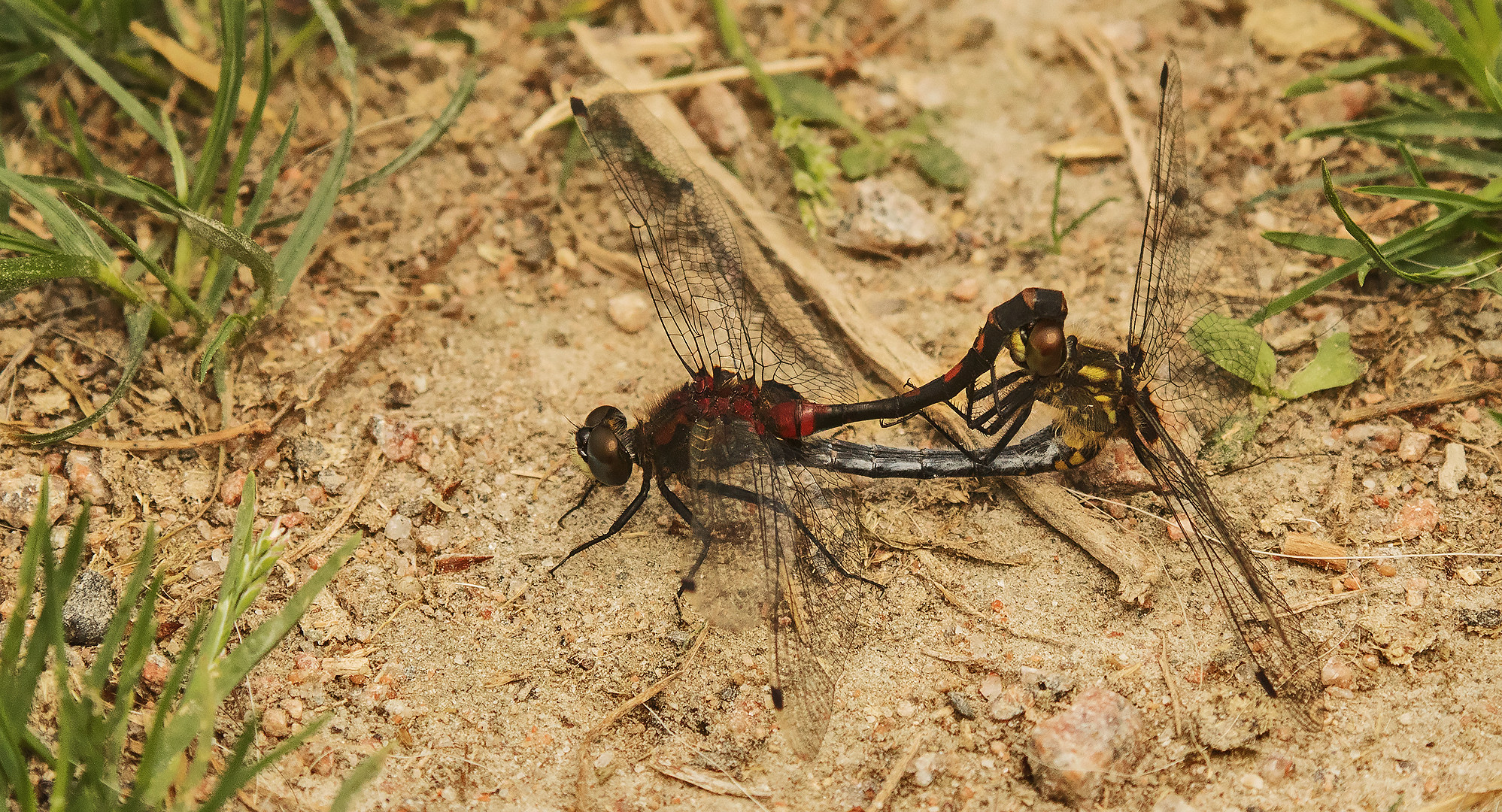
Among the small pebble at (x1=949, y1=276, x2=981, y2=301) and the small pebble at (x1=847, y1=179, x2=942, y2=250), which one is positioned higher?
the small pebble at (x1=847, y1=179, x2=942, y2=250)

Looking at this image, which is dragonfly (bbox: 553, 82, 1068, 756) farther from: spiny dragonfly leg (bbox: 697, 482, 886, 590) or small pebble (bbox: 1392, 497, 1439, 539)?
small pebble (bbox: 1392, 497, 1439, 539)

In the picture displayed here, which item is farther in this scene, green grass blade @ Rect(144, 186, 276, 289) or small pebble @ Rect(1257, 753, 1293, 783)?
green grass blade @ Rect(144, 186, 276, 289)

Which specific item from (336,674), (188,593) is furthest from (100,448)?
(336,674)

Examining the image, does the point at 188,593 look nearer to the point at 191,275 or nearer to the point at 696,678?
the point at 191,275

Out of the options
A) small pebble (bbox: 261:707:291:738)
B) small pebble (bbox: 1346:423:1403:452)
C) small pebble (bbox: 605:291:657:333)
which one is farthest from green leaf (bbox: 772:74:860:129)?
small pebble (bbox: 261:707:291:738)

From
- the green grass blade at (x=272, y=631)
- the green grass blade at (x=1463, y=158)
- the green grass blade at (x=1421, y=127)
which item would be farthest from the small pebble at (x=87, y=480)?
the green grass blade at (x=1463, y=158)

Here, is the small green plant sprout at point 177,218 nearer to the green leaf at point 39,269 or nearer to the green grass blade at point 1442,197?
the green leaf at point 39,269

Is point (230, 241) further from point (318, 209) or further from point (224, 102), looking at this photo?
point (224, 102)
